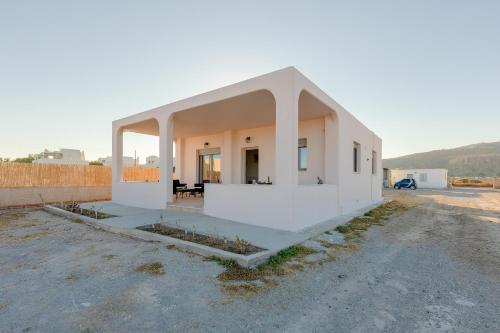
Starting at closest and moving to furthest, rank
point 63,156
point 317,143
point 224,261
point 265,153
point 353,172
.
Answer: point 224,261
point 317,143
point 353,172
point 265,153
point 63,156

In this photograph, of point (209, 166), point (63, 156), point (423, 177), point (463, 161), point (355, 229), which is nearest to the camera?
point (355, 229)

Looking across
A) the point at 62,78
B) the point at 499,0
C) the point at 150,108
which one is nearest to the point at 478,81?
the point at 499,0

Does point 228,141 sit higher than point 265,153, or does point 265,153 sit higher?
point 228,141

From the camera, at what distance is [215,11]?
8125 millimetres

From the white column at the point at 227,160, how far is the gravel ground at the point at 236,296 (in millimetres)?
6149

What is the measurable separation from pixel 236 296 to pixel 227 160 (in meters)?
8.47

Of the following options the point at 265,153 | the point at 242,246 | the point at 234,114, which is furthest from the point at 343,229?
the point at 234,114

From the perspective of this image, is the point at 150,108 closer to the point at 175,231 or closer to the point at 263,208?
the point at 175,231

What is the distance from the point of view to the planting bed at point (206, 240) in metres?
4.07

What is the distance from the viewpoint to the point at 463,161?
6400 centimetres

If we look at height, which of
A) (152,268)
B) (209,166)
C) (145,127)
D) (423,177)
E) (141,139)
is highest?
(145,127)

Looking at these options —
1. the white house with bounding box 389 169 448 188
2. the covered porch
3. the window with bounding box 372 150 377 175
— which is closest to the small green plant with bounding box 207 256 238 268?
the covered porch

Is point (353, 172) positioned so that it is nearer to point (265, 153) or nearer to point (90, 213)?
point (265, 153)

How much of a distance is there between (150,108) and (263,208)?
6.13 m
